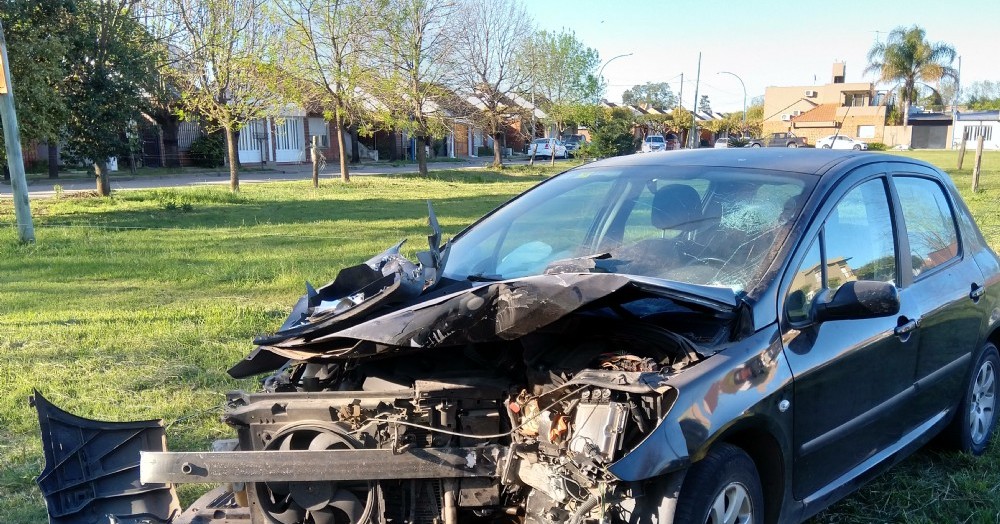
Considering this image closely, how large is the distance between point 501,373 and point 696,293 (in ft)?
2.72

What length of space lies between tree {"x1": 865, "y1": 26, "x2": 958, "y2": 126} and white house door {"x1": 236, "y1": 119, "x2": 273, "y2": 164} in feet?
186

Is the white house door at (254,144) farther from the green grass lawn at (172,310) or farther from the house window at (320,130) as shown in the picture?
the green grass lawn at (172,310)

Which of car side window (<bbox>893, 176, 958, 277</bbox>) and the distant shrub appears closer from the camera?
car side window (<bbox>893, 176, 958, 277</bbox>)

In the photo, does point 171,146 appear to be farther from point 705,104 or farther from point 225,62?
point 705,104

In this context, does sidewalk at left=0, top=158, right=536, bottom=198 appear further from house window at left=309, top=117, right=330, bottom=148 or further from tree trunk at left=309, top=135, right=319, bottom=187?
house window at left=309, top=117, right=330, bottom=148

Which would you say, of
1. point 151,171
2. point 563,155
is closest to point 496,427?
point 151,171

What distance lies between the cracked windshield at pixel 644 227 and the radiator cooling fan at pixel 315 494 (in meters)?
1.08

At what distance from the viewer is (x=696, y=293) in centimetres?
284

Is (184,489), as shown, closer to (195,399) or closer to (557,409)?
(195,399)

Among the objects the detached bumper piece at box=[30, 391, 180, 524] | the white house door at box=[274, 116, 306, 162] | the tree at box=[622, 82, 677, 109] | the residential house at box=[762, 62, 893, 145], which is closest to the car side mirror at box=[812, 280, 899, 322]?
the detached bumper piece at box=[30, 391, 180, 524]

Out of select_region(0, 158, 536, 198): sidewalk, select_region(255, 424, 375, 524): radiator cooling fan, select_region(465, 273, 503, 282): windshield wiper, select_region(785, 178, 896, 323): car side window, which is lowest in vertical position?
select_region(0, 158, 536, 198): sidewalk

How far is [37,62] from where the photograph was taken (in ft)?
48.2

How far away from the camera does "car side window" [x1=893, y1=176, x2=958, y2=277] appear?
402cm

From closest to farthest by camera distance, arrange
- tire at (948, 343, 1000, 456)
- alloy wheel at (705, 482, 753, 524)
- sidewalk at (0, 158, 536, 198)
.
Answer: alloy wheel at (705, 482, 753, 524)
tire at (948, 343, 1000, 456)
sidewalk at (0, 158, 536, 198)
